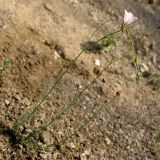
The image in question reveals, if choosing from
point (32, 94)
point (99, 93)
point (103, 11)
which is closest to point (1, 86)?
point (32, 94)

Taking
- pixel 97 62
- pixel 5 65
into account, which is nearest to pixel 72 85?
pixel 97 62

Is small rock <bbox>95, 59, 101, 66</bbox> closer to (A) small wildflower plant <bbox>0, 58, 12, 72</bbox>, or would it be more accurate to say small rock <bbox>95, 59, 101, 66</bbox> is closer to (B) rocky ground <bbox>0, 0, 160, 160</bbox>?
(B) rocky ground <bbox>0, 0, 160, 160</bbox>

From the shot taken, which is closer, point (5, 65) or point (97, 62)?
point (5, 65)

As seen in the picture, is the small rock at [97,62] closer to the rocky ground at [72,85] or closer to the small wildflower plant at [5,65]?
the rocky ground at [72,85]

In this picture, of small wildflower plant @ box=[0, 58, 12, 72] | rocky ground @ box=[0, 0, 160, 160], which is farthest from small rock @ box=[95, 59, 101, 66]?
small wildflower plant @ box=[0, 58, 12, 72]

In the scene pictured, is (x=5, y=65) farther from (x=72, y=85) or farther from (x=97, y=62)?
(x=97, y=62)

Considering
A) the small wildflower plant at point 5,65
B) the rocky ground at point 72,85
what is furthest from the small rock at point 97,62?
the small wildflower plant at point 5,65

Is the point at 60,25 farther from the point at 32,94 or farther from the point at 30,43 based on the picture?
the point at 32,94

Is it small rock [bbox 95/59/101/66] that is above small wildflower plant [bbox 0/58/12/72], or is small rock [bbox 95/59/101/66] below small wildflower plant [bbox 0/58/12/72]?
above
